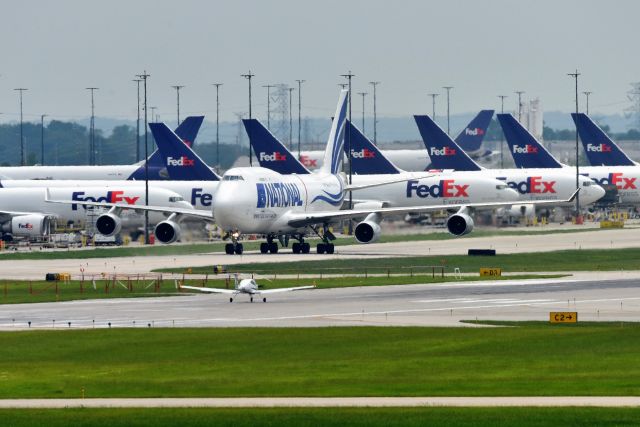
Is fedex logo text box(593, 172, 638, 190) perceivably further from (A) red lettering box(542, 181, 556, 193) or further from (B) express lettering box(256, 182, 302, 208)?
(B) express lettering box(256, 182, 302, 208)

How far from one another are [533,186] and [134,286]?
84.2 m

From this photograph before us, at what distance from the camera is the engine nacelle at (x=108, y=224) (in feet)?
404

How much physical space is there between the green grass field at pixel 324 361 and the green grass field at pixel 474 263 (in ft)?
117

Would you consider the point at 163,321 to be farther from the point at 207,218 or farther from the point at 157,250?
the point at 157,250

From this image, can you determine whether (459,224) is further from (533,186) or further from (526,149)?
(526,149)

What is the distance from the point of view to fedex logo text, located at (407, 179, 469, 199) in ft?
514

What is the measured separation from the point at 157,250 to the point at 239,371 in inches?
2830

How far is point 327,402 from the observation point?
4241 cm

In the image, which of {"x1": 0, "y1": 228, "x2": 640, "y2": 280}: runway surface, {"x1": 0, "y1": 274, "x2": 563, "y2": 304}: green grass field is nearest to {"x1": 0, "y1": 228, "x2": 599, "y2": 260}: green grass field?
{"x1": 0, "y1": 228, "x2": 640, "y2": 280}: runway surface

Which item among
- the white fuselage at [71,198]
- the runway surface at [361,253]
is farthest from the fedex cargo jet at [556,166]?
the white fuselage at [71,198]

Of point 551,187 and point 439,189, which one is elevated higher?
point 551,187

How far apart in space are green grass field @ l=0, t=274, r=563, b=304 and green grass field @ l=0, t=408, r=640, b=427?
39.9 metres

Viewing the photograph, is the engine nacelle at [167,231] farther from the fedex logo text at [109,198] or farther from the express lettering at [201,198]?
the express lettering at [201,198]

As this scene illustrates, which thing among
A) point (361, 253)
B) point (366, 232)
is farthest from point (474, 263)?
point (361, 253)
